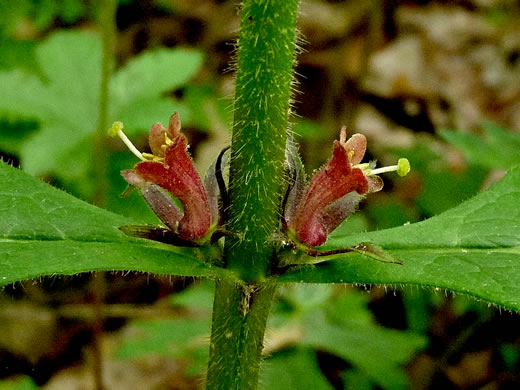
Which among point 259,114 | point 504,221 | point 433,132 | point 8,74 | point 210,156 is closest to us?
point 259,114

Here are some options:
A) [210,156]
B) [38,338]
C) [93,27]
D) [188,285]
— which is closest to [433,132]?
[210,156]

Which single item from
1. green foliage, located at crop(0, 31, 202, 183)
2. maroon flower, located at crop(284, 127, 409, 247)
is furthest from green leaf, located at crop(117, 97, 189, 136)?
maroon flower, located at crop(284, 127, 409, 247)

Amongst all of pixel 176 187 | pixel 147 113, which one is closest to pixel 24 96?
pixel 147 113

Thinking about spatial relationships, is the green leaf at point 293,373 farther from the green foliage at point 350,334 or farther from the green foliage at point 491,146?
the green foliage at point 491,146

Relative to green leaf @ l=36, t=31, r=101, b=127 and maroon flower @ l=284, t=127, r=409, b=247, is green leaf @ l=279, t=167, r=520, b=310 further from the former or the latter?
green leaf @ l=36, t=31, r=101, b=127

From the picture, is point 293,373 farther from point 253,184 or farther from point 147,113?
point 253,184

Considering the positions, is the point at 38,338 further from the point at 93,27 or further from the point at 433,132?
the point at 433,132
